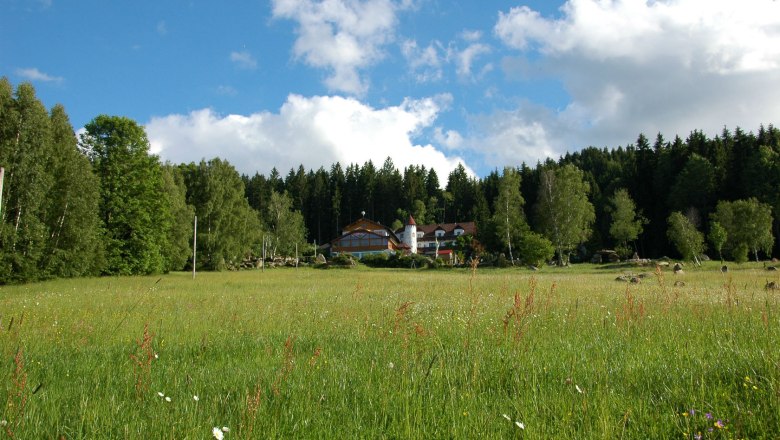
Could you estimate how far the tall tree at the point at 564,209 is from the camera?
58.7m

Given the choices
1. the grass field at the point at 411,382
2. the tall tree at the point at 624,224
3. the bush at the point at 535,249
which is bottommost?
the grass field at the point at 411,382

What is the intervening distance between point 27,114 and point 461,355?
113 feet

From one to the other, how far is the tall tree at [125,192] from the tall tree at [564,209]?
48.9m

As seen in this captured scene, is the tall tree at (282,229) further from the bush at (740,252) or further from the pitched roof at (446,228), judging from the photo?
the bush at (740,252)

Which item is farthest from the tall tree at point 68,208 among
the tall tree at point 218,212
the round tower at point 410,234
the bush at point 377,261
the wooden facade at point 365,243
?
the round tower at point 410,234

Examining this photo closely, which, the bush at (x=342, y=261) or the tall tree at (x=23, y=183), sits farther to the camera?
the bush at (x=342, y=261)

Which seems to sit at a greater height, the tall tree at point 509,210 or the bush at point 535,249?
the tall tree at point 509,210

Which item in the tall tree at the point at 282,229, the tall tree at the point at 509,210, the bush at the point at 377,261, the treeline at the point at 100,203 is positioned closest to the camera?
the treeline at the point at 100,203

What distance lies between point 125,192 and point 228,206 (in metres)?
17.7

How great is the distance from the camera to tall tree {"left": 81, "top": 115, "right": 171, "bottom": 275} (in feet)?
125

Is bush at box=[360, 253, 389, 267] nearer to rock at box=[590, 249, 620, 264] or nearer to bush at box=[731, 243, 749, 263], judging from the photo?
rock at box=[590, 249, 620, 264]

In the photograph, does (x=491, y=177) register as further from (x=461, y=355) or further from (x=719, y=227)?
(x=461, y=355)

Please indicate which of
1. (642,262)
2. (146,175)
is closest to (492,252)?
(642,262)

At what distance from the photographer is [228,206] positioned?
5675cm
